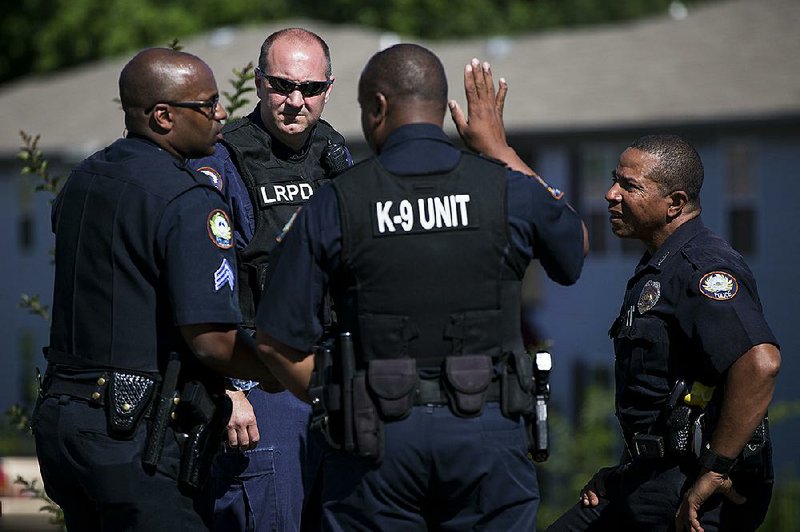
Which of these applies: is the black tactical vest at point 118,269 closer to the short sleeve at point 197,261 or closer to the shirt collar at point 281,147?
the short sleeve at point 197,261

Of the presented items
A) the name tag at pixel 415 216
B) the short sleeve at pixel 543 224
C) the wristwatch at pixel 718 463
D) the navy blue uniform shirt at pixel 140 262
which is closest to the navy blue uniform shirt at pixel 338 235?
the short sleeve at pixel 543 224

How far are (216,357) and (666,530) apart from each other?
2.03 m

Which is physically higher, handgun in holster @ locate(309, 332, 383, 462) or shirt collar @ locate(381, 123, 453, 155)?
shirt collar @ locate(381, 123, 453, 155)

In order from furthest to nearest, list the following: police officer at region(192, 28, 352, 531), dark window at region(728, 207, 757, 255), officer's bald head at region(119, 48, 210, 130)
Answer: dark window at region(728, 207, 757, 255) < police officer at region(192, 28, 352, 531) < officer's bald head at region(119, 48, 210, 130)

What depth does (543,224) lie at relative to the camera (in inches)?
174

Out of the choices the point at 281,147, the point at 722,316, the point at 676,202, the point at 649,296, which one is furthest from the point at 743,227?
the point at 722,316

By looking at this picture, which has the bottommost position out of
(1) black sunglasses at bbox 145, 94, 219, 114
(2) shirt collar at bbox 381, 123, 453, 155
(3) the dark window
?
(3) the dark window

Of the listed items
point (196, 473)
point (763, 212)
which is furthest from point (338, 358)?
point (763, 212)

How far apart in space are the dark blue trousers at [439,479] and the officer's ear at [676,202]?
1610 mm

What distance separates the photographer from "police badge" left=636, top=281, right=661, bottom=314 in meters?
5.43

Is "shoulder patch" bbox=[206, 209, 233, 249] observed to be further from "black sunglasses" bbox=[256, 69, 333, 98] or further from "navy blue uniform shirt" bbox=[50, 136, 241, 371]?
"black sunglasses" bbox=[256, 69, 333, 98]

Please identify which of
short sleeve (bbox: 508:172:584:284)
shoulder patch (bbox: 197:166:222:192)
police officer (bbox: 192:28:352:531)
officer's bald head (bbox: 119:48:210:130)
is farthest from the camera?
police officer (bbox: 192:28:352:531)

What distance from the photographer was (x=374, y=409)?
4301 millimetres

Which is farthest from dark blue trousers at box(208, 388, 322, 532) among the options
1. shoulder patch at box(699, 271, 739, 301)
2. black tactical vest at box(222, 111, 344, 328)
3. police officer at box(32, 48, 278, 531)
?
shoulder patch at box(699, 271, 739, 301)
